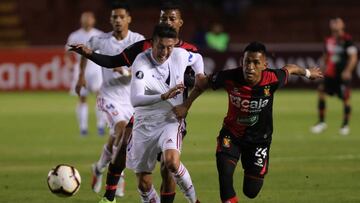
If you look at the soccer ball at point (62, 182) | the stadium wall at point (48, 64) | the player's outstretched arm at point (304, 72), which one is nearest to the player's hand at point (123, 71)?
the soccer ball at point (62, 182)

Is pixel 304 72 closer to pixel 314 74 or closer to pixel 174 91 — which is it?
pixel 314 74

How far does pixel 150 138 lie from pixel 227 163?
794 millimetres

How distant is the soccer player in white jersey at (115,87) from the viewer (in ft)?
37.8

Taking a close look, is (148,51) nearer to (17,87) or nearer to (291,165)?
(291,165)

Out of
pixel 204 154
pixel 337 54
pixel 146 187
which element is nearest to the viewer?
pixel 146 187

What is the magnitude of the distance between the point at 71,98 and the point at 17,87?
8.36 feet

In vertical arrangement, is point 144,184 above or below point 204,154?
above

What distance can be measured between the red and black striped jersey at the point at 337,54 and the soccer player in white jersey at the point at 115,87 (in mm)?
8778

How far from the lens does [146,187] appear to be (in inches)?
376

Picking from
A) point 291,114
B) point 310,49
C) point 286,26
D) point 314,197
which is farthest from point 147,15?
point 314,197

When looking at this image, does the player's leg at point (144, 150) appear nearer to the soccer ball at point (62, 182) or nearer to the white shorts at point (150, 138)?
the white shorts at point (150, 138)

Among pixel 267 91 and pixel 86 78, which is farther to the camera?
pixel 86 78

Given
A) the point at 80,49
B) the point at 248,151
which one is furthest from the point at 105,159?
the point at 248,151

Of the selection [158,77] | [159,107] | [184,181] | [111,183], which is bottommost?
[111,183]
